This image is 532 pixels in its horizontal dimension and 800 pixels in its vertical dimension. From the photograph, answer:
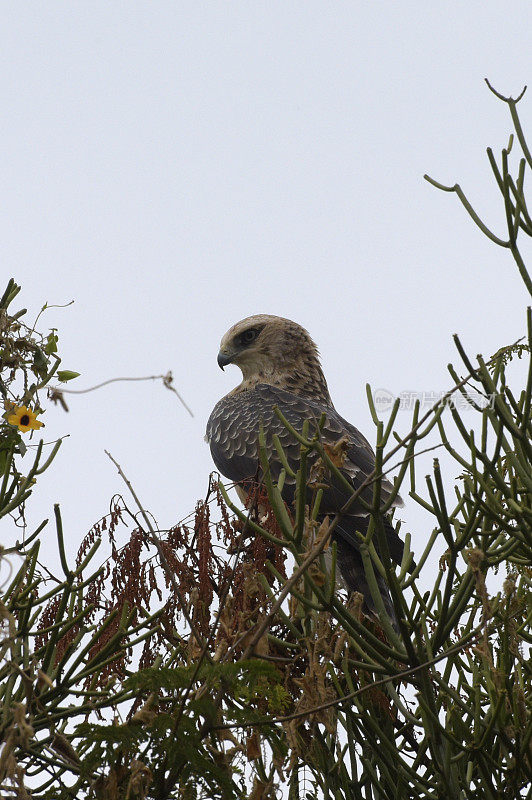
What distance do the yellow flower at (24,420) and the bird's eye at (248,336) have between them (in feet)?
16.5

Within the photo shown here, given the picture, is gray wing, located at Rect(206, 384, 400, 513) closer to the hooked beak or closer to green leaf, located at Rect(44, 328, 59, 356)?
the hooked beak

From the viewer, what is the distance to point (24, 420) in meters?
3.72

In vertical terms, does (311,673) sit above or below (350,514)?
below

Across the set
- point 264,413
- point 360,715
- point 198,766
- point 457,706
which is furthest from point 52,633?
point 264,413

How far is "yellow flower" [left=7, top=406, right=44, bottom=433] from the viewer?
3703mm

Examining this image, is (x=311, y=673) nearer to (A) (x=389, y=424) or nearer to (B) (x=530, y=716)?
(A) (x=389, y=424)

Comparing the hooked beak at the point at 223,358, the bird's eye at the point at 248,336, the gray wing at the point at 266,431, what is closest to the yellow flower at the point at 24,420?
the gray wing at the point at 266,431

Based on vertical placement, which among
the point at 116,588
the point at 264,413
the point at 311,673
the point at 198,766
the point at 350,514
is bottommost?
the point at 198,766

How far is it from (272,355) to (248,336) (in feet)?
0.92

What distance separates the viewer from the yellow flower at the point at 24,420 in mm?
3703

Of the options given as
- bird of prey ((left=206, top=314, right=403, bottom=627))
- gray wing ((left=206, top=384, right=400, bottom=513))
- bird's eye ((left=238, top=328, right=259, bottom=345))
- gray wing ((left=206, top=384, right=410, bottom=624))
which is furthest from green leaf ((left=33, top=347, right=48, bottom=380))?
bird's eye ((left=238, top=328, right=259, bottom=345))

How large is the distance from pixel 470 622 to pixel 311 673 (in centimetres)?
155

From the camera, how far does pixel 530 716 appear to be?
375cm

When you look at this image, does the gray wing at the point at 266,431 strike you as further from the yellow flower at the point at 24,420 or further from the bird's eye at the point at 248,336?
the yellow flower at the point at 24,420
